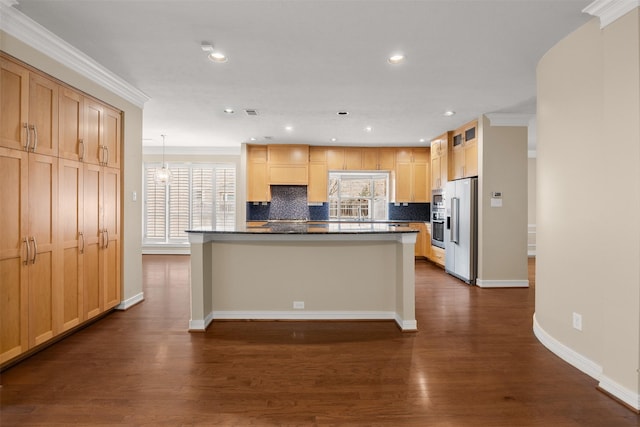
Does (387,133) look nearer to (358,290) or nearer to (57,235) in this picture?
(358,290)

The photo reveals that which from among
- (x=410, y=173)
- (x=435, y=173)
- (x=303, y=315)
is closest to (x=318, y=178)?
(x=410, y=173)

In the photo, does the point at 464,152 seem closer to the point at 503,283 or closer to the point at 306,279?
the point at 503,283

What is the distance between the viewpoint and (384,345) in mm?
2932

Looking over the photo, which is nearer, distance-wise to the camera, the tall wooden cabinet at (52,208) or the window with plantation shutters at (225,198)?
the tall wooden cabinet at (52,208)

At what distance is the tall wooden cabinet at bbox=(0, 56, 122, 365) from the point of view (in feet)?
7.88

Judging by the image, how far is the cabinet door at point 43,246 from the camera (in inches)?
102

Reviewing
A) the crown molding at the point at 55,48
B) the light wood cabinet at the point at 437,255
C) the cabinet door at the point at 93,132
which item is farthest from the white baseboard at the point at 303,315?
the light wood cabinet at the point at 437,255

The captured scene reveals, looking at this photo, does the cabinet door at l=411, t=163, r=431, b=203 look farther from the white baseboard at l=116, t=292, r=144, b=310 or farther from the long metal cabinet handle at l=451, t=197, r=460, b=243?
the white baseboard at l=116, t=292, r=144, b=310

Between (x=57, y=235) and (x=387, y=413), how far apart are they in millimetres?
2969

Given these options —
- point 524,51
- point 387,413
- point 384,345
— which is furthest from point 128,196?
point 524,51

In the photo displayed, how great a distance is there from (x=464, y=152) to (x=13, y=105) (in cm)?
560

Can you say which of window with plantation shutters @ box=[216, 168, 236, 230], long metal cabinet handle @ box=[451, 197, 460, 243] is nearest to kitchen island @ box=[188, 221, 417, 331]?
long metal cabinet handle @ box=[451, 197, 460, 243]

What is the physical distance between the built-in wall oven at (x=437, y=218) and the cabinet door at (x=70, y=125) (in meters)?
5.47

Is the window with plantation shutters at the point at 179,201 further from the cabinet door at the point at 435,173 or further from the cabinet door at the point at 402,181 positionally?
the cabinet door at the point at 435,173
